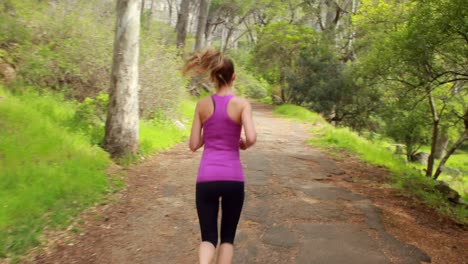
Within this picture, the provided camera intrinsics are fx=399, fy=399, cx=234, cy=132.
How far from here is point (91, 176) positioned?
6070mm

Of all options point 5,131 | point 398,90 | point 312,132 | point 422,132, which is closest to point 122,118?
point 5,131

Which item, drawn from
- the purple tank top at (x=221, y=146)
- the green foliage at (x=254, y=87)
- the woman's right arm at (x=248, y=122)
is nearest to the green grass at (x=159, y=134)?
the purple tank top at (x=221, y=146)

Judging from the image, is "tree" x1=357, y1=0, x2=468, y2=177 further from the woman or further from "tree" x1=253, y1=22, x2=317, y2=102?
"tree" x1=253, y1=22, x2=317, y2=102

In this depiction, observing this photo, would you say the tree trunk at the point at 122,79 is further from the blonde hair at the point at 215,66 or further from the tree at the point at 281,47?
the tree at the point at 281,47

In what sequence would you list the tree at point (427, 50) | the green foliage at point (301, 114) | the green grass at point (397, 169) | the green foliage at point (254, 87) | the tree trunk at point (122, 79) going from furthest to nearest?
1. the green foliage at point (254, 87)
2. the green foliage at point (301, 114)
3. the tree trunk at point (122, 79)
4. the tree at point (427, 50)
5. the green grass at point (397, 169)

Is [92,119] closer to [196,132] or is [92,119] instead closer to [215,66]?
[196,132]

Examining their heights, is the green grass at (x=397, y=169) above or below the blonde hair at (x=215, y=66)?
below

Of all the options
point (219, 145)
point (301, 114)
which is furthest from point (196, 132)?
point (301, 114)

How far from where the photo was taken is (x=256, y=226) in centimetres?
514

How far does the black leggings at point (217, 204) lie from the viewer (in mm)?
Answer: 2764

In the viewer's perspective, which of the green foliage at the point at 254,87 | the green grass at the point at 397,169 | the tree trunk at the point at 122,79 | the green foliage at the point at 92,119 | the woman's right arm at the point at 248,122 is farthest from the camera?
the green foliage at the point at 254,87

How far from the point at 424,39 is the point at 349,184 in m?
3.35

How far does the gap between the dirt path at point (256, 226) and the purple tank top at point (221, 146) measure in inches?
68.5

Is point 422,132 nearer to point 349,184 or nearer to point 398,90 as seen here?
point 398,90
